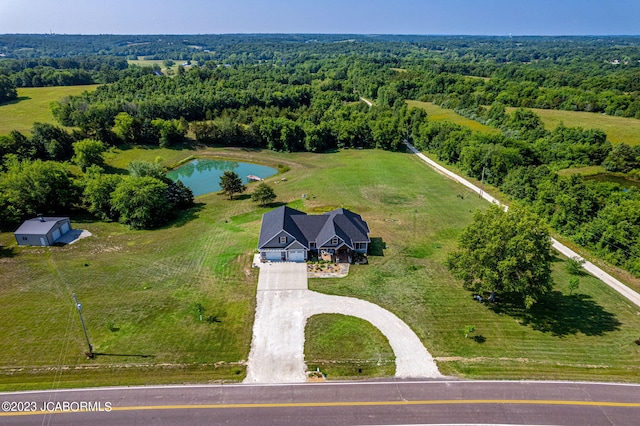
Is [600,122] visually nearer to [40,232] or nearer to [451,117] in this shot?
[451,117]

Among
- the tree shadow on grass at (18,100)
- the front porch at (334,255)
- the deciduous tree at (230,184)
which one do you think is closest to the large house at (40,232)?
the deciduous tree at (230,184)

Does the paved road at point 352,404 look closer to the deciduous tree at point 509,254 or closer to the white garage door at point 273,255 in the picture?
the deciduous tree at point 509,254

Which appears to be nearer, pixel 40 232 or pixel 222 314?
pixel 222 314

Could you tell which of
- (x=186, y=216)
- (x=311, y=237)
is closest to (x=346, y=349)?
(x=311, y=237)

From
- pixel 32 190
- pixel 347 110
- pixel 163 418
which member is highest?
pixel 347 110

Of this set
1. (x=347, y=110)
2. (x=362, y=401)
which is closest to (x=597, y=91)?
(x=347, y=110)

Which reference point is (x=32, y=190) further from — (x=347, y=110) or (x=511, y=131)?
(x=511, y=131)
